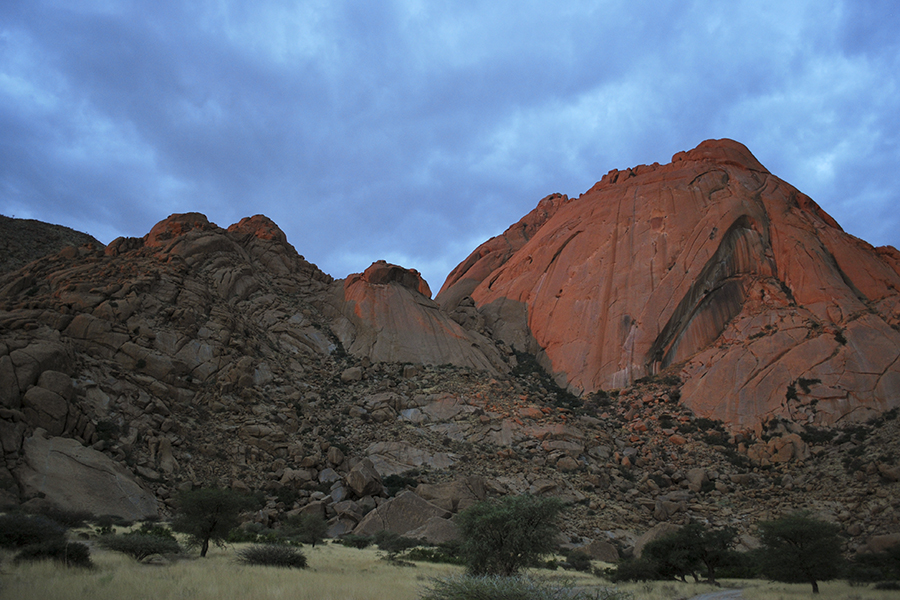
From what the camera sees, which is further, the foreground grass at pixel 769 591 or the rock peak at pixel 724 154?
the rock peak at pixel 724 154

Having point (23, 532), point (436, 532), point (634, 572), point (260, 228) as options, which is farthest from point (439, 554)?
point (260, 228)

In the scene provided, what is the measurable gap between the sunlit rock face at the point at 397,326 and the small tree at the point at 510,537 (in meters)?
31.0

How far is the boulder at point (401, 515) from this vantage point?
28656 millimetres

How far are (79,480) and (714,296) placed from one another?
52817 millimetres

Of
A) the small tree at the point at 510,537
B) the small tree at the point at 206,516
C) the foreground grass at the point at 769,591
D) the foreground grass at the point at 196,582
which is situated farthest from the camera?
the small tree at the point at 206,516

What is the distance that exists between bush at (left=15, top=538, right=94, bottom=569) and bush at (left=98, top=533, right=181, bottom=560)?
102 inches

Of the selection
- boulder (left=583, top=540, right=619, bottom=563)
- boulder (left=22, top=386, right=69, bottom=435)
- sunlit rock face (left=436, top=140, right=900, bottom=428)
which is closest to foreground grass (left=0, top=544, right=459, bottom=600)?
boulder (left=22, top=386, right=69, bottom=435)

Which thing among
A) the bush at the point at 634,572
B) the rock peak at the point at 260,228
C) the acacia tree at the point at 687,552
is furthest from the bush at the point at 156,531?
the rock peak at the point at 260,228

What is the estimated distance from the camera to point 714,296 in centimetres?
5122

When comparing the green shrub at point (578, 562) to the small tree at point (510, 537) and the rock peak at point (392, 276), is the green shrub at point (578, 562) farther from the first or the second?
the rock peak at point (392, 276)

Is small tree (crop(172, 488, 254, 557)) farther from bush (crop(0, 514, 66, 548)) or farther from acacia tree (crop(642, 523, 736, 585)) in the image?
acacia tree (crop(642, 523, 736, 585))

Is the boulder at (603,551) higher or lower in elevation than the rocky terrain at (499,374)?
lower

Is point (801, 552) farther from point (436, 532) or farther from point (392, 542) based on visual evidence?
point (392, 542)

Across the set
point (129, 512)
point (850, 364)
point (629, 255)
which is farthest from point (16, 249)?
point (850, 364)
